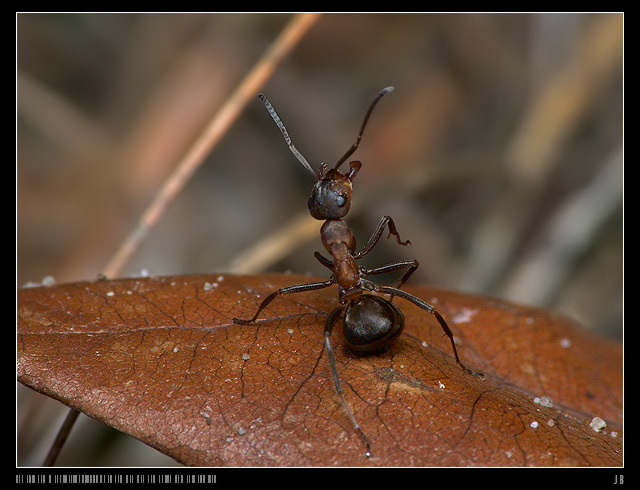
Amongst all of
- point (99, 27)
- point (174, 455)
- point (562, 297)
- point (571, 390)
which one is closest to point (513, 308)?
point (571, 390)

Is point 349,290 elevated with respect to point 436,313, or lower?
elevated

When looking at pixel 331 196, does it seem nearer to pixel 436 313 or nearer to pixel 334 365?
pixel 436 313

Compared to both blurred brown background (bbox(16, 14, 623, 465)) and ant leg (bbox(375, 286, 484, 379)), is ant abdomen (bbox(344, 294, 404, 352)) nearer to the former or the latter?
ant leg (bbox(375, 286, 484, 379))

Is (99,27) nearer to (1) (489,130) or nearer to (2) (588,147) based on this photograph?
(1) (489,130)

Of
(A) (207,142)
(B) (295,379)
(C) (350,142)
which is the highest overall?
(C) (350,142)

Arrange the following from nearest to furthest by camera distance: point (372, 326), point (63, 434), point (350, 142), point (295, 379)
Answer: point (295, 379) < point (372, 326) < point (63, 434) < point (350, 142)

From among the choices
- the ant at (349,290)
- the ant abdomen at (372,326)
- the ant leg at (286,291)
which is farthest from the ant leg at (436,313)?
the ant leg at (286,291)

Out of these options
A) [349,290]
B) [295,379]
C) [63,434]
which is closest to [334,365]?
[295,379]
